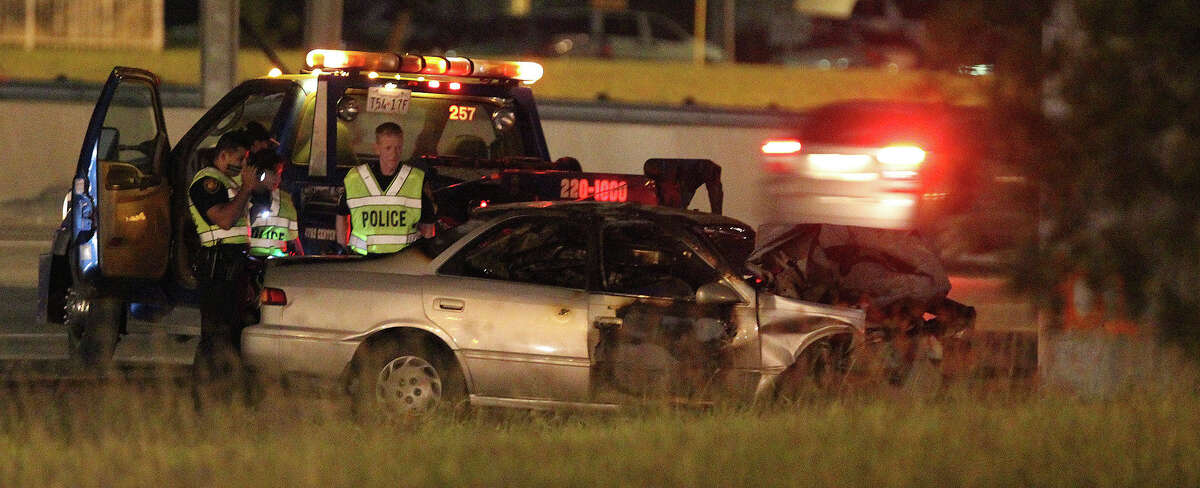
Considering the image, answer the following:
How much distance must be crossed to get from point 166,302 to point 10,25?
2184 centimetres

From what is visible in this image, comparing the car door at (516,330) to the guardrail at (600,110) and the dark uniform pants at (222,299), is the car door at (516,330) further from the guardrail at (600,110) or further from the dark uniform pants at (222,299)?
the guardrail at (600,110)

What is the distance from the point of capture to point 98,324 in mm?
10805

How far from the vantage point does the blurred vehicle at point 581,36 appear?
31891 millimetres

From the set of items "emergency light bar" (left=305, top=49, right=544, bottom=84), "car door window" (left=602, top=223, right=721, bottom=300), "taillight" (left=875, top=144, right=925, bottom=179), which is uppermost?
"emergency light bar" (left=305, top=49, right=544, bottom=84)

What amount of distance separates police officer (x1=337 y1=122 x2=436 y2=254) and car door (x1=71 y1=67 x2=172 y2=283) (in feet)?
4.56

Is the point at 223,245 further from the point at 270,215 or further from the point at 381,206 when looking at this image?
the point at 381,206

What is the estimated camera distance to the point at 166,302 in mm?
10727

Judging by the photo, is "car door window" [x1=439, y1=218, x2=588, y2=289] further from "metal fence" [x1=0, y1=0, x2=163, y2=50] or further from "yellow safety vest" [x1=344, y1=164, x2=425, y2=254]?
"metal fence" [x1=0, y1=0, x2=163, y2=50]

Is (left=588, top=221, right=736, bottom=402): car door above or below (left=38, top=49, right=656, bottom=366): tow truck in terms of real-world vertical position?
below

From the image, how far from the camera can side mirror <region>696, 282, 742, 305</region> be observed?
8906 mm

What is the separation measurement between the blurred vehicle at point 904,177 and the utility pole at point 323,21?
776 cm

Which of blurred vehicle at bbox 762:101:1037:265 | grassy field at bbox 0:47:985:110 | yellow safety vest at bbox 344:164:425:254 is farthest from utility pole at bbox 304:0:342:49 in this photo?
grassy field at bbox 0:47:985:110

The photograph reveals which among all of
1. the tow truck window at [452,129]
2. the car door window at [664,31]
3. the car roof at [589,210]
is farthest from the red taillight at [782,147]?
the car door window at [664,31]

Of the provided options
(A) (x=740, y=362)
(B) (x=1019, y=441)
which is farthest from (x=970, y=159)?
(A) (x=740, y=362)
